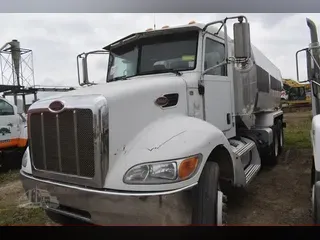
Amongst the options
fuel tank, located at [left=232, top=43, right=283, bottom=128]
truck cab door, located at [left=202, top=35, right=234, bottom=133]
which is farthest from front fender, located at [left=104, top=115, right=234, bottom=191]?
fuel tank, located at [left=232, top=43, right=283, bottom=128]

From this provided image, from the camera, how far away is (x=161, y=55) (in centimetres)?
337

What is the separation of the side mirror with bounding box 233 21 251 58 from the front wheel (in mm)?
1100

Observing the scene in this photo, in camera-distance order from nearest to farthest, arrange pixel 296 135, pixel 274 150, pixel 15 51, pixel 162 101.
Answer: pixel 15 51 < pixel 162 101 < pixel 274 150 < pixel 296 135

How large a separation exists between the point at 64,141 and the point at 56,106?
0.28 meters

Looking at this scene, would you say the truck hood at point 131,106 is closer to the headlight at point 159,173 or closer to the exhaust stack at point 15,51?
the headlight at point 159,173

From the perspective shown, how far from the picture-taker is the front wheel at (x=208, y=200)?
7.73ft

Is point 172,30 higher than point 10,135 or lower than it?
higher

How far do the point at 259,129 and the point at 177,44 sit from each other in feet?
9.14

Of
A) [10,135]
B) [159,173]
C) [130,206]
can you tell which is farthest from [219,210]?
[10,135]

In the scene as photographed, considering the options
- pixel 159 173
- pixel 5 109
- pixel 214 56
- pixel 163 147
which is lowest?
pixel 159 173

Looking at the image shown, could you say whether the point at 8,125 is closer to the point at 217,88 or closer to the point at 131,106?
the point at 217,88

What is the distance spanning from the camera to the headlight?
215 cm
